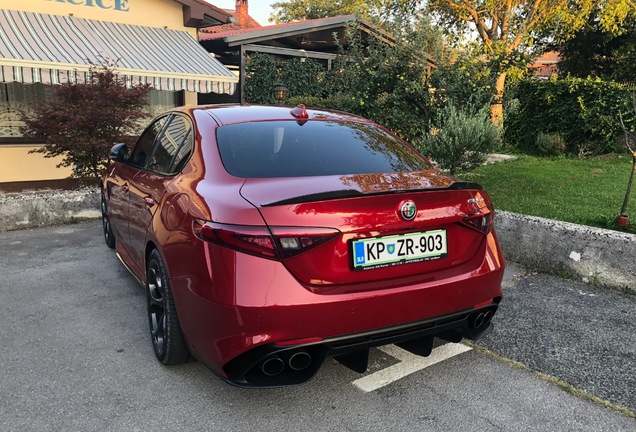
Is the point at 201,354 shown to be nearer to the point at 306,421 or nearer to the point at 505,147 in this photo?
the point at 306,421

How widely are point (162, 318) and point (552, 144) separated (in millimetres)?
12632

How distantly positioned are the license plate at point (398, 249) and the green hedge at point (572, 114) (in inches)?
426

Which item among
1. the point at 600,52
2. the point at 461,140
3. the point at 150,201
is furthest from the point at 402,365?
the point at 600,52

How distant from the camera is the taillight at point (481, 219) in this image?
2713 mm

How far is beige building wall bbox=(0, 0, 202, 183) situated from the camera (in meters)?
10.2

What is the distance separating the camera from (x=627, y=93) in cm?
1226

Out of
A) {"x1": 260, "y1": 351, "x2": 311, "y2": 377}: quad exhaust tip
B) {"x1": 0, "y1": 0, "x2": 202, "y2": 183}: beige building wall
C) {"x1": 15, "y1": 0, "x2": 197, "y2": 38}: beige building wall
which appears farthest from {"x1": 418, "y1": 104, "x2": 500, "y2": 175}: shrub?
{"x1": 15, "y1": 0, "x2": 197, "y2": 38}: beige building wall

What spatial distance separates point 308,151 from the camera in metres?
3.05

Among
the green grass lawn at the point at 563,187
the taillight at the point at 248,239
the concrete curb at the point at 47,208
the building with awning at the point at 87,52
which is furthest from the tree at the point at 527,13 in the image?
the taillight at the point at 248,239

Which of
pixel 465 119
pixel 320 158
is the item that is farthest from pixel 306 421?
pixel 465 119

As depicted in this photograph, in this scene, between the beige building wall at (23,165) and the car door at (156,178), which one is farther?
the beige building wall at (23,165)

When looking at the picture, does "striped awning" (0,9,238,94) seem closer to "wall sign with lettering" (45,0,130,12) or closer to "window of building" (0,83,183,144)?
"wall sign with lettering" (45,0,130,12)

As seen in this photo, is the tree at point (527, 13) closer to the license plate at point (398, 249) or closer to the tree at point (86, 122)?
the tree at point (86, 122)

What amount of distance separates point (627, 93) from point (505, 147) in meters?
3.40
